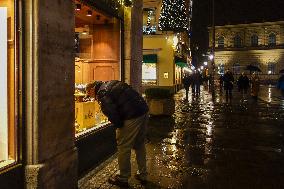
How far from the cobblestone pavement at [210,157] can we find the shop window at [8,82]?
1.58 meters

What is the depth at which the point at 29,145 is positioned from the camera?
15.9 ft

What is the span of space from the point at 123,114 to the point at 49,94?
1.30 meters

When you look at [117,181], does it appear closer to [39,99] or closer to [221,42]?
[39,99]

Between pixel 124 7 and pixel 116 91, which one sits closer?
pixel 116 91

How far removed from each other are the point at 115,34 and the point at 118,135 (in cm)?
334

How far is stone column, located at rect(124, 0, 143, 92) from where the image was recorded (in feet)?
29.3

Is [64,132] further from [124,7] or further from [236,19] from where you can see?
[236,19]

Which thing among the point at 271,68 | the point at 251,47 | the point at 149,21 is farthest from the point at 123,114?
the point at 251,47

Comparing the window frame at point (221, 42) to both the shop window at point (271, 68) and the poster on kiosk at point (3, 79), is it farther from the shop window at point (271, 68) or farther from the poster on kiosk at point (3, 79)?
the poster on kiosk at point (3, 79)

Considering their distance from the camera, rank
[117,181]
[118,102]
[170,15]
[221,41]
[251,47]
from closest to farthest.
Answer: [118,102]
[117,181]
[170,15]
[251,47]
[221,41]

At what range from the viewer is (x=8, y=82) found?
4785 mm

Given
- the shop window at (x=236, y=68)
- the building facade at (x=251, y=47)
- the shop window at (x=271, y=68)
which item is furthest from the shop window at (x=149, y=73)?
the shop window at (x=236, y=68)

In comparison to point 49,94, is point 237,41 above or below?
above

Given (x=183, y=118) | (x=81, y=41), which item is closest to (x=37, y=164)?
(x=81, y=41)
